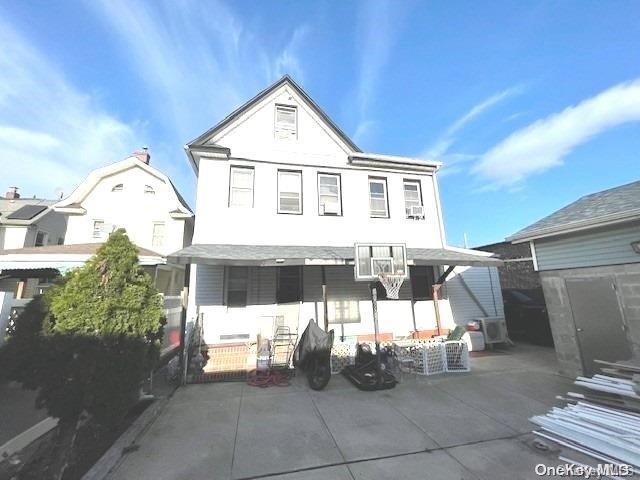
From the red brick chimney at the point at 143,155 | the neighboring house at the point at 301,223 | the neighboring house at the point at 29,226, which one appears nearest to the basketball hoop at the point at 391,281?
the neighboring house at the point at 301,223

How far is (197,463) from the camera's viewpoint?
364 centimetres

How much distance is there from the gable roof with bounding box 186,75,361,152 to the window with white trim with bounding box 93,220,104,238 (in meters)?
8.93

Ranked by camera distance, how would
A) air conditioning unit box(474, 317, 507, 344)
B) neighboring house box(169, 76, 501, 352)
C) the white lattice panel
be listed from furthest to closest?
air conditioning unit box(474, 317, 507, 344), neighboring house box(169, 76, 501, 352), the white lattice panel

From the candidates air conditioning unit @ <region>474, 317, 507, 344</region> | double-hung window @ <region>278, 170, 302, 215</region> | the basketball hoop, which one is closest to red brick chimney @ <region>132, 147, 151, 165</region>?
double-hung window @ <region>278, 170, 302, 215</region>

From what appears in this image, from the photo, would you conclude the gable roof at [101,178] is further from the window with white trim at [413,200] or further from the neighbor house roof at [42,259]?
the window with white trim at [413,200]

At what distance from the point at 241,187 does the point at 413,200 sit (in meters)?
6.48

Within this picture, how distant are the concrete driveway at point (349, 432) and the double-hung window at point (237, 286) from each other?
2.49 m

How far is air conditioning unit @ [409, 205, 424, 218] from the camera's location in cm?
1077

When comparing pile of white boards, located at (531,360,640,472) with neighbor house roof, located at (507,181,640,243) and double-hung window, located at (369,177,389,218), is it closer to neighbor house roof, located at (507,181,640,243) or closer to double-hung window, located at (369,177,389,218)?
neighbor house roof, located at (507,181,640,243)

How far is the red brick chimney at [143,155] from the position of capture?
1595 cm

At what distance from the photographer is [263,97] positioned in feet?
34.0

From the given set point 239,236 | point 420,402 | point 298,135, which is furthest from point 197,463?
point 298,135

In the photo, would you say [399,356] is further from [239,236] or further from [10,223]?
[10,223]

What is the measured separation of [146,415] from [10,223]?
1825cm
